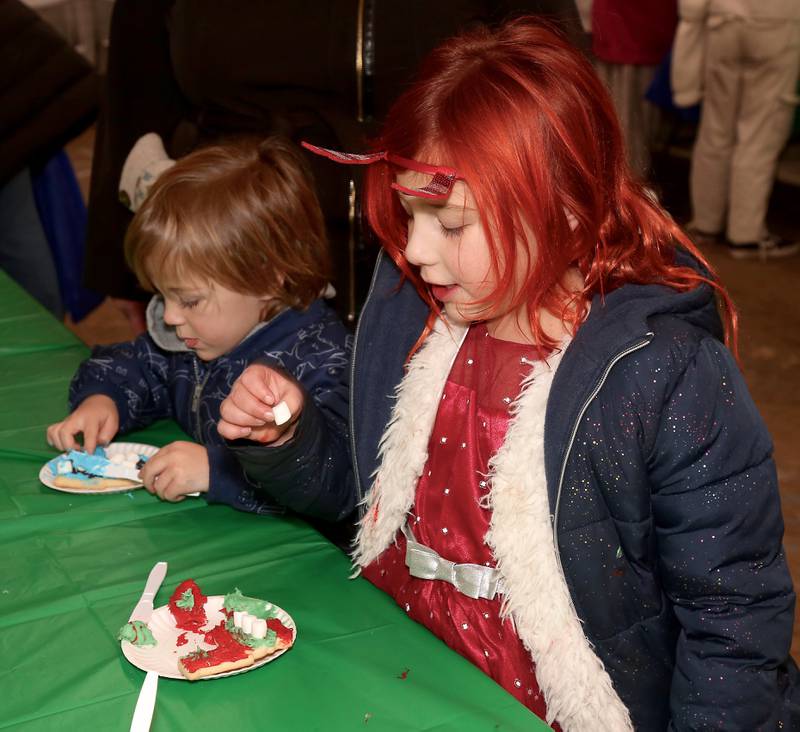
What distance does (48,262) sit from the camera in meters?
2.97

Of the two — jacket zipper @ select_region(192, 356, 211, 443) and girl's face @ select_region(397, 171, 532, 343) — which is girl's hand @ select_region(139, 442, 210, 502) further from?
girl's face @ select_region(397, 171, 532, 343)

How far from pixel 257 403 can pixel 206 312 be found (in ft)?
1.55

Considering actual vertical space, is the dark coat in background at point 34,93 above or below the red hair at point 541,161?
below

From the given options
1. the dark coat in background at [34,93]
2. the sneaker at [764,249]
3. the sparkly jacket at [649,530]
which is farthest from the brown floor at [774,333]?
the sparkly jacket at [649,530]

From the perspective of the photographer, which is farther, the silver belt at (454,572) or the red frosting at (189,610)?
the silver belt at (454,572)

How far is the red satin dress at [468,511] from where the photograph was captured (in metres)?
1.20

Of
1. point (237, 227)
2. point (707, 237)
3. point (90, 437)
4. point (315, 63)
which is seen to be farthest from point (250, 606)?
point (707, 237)

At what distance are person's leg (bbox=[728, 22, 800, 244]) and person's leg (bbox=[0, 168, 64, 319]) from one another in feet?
9.37

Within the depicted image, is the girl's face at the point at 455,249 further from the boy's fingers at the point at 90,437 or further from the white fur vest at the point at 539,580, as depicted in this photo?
the boy's fingers at the point at 90,437

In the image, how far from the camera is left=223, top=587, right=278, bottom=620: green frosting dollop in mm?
1083

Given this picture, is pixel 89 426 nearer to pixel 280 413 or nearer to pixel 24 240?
pixel 280 413

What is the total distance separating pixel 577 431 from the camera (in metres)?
1.11

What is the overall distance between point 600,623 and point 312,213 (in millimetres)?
808

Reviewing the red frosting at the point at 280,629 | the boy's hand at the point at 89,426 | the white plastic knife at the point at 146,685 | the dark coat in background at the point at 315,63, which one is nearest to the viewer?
the white plastic knife at the point at 146,685
